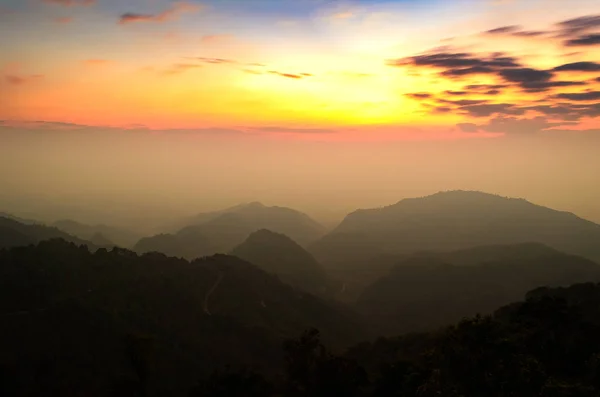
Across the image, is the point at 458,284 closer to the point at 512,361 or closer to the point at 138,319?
the point at 138,319

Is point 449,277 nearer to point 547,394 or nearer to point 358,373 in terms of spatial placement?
point 358,373

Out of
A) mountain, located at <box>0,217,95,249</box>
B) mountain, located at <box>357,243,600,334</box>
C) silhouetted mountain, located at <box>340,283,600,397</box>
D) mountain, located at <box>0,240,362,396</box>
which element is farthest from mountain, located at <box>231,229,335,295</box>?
silhouetted mountain, located at <box>340,283,600,397</box>

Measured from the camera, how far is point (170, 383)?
217 ft

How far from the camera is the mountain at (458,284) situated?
131 metres

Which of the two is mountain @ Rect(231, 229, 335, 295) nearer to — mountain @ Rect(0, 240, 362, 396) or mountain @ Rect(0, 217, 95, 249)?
mountain @ Rect(0, 240, 362, 396)

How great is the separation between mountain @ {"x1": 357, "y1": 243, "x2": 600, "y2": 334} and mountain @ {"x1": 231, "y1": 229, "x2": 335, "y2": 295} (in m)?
22.0

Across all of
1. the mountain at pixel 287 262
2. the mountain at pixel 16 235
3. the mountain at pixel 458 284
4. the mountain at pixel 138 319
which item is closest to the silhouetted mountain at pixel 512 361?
the mountain at pixel 138 319

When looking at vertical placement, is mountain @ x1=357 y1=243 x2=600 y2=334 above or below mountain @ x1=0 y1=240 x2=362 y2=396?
below

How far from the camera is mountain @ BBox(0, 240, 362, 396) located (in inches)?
2391

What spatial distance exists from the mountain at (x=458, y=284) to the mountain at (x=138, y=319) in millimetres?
21649

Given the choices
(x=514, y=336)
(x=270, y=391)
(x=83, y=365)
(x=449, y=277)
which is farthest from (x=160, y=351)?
(x=449, y=277)

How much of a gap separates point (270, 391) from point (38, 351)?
142 feet

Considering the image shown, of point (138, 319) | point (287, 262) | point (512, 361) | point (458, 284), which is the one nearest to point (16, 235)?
point (287, 262)

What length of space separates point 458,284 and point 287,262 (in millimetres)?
72088
